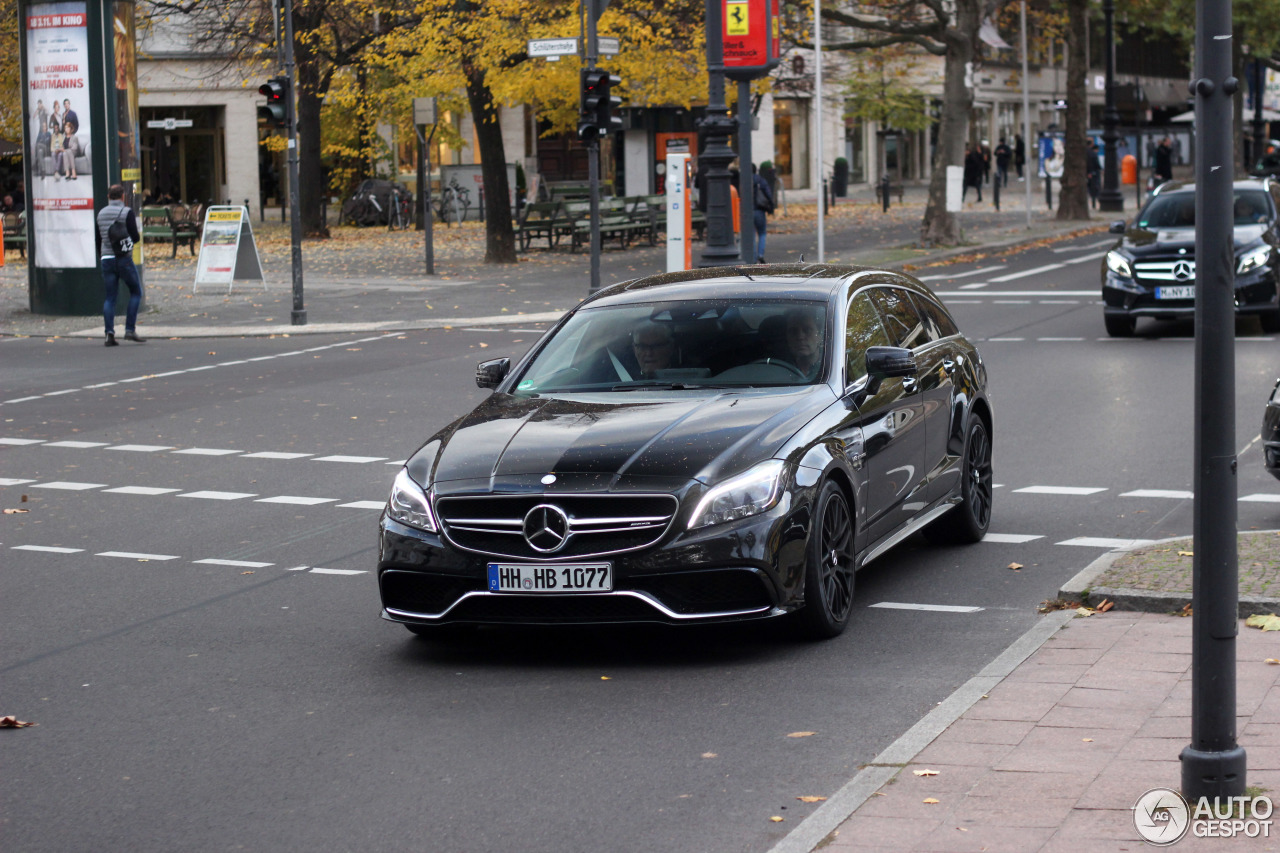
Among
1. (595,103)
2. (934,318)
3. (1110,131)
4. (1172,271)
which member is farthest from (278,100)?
(1110,131)

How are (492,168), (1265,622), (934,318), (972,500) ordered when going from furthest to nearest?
(492,168) → (934,318) → (972,500) → (1265,622)

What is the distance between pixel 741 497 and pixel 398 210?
4497 centimetres

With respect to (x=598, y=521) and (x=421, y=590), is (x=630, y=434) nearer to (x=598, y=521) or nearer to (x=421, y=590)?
(x=598, y=521)

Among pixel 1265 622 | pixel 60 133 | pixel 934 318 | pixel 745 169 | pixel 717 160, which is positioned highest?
pixel 60 133

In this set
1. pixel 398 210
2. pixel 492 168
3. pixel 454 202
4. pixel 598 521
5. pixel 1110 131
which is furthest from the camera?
pixel 454 202

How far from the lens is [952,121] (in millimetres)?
35156

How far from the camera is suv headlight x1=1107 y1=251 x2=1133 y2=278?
1938cm

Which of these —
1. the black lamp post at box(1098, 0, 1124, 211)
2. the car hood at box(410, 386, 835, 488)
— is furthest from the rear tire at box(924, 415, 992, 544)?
the black lamp post at box(1098, 0, 1124, 211)

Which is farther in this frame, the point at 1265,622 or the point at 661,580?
the point at 1265,622

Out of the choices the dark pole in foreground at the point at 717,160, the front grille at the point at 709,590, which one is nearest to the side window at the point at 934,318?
the front grille at the point at 709,590

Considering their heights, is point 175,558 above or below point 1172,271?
below

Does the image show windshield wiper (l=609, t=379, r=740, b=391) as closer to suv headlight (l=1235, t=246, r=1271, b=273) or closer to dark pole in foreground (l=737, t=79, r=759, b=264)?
suv headlight (l=1235, t=246, r=1271, b=273)

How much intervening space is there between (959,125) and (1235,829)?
3179 centimetres

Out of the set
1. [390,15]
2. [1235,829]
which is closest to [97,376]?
[1235,829]
